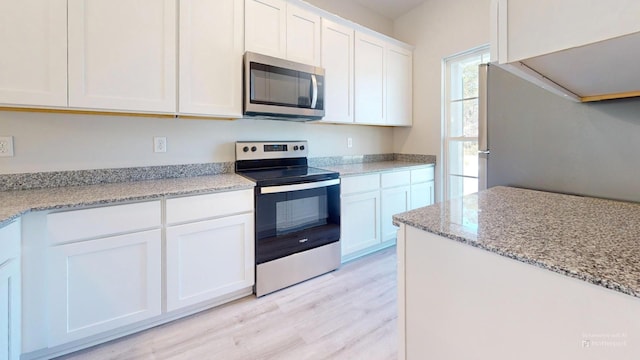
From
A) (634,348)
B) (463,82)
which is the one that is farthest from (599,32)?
(463,82)

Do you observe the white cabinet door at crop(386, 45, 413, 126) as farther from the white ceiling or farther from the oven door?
the oven door

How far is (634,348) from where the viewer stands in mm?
569

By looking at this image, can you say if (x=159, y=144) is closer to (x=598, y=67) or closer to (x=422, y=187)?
(x=598, y=67)

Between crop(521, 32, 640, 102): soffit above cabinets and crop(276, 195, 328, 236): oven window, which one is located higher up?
crop(521, 32, 640, 102): soffit above cabinets

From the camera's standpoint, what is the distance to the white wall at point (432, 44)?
2.86m

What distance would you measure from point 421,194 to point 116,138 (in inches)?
113

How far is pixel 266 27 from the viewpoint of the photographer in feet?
7.19

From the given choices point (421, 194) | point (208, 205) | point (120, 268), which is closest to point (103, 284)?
point (120, 268)

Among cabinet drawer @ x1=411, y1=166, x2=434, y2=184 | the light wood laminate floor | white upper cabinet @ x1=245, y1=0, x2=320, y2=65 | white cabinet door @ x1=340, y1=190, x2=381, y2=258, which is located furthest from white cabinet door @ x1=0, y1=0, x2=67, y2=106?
cabinet drawer @ x1=411, y1=166, x2=434, y2=184

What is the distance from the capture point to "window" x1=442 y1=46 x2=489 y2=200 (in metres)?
3.00

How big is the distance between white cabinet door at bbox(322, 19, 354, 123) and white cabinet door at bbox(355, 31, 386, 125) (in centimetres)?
10

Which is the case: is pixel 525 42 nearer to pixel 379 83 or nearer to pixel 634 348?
pixel 634 348

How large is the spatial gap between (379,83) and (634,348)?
285cm

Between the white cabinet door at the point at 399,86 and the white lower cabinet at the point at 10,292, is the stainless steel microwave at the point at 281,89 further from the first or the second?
the white lower cabinet at the point at 10,292
